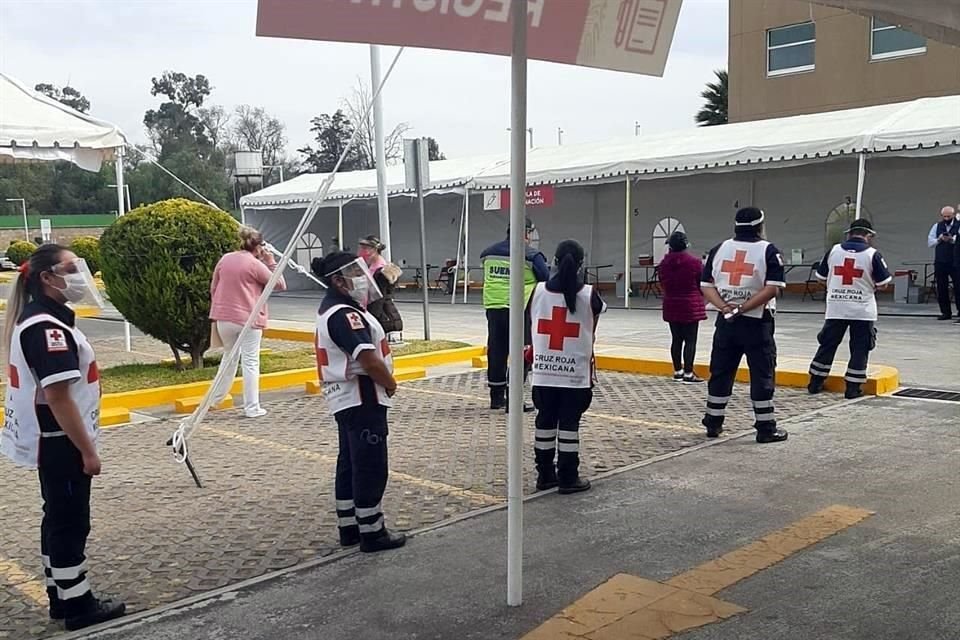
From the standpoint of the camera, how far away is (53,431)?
410cm

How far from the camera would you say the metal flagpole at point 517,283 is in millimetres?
3939

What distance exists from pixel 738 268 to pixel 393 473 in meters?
3.21

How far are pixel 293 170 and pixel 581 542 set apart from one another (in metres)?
68.9

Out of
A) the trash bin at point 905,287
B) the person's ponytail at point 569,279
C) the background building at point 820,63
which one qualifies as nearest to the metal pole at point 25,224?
the background building at point 820,63

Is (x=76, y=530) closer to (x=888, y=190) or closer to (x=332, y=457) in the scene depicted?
(x=332, y=457)

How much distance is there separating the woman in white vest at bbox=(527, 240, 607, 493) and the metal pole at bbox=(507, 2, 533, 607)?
1821mm

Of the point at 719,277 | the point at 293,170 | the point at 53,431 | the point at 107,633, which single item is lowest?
the point at 107,633

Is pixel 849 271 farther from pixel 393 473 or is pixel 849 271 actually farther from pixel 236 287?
A: pixel 236 287

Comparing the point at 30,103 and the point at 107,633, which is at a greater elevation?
the point at 30,103

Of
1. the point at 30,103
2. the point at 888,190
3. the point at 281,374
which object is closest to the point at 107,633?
the point at 281,374

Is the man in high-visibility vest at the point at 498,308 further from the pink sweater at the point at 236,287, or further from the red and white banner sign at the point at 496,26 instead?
the red and white banner sign at the point at 496,26

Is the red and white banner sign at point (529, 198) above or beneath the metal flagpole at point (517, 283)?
above

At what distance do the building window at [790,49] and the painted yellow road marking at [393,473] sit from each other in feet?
85.7

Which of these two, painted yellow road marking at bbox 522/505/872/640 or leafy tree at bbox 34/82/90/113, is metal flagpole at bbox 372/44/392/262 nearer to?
painted yellow road marking at bbox 522/505/872/640
